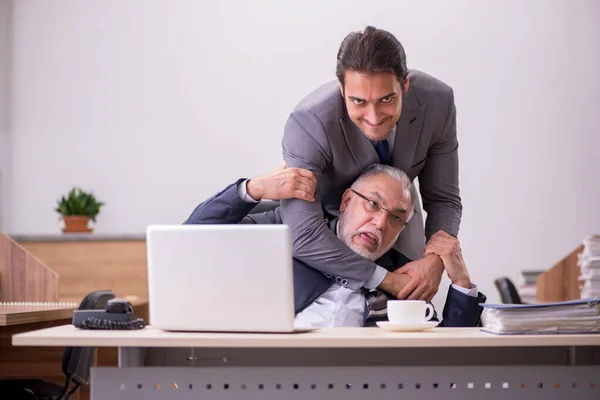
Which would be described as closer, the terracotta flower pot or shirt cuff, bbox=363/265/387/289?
shirt cuff, bbox=363/265/387/289

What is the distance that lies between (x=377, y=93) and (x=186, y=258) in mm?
1049

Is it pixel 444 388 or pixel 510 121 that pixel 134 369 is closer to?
pixel 444 388

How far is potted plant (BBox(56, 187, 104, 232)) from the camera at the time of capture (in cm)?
467

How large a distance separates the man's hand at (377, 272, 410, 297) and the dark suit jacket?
15cm

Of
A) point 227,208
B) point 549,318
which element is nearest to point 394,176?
point 227,208

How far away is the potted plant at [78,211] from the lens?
15.3 feet

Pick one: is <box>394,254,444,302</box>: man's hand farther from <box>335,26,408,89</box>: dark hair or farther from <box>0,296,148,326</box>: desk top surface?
<box>0,296,148,326</box>: desk top surface

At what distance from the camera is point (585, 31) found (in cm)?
575

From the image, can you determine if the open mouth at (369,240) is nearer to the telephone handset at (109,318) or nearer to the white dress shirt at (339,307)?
the white dress shirt at (339,307)

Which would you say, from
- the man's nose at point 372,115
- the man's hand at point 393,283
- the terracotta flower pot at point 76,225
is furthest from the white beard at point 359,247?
the terracotta flower pot at point 76,225

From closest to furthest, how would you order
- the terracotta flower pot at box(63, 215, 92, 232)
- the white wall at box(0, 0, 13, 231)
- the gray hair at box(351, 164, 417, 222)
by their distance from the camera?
1. the gray hair at box(351, 164, 417, 222)
2. the terracotta flower pot at box(63, 215, 92, 232)
3. the white wall at box(0, 0, 13, 231)

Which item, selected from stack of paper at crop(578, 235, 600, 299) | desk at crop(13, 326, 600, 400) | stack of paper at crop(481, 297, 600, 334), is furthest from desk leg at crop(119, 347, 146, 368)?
stack of paper at crop(578, 235, 600, 299)

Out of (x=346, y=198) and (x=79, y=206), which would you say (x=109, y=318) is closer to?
(x=346, y=198)

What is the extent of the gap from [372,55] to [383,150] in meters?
0.39
